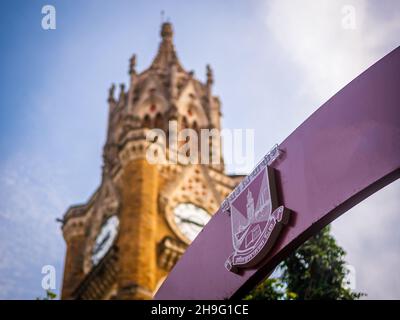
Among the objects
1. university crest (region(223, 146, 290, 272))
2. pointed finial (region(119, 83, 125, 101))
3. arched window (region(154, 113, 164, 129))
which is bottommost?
university crest (region(223, 146, 290, 272))

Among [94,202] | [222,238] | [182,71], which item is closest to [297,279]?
[222,238]

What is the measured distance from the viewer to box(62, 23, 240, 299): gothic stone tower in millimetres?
32469

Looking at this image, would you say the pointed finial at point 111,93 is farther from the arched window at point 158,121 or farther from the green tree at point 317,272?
the green tree at point 317,272

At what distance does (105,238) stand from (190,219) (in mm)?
4492

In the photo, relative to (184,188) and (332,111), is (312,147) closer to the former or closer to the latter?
(332,111)

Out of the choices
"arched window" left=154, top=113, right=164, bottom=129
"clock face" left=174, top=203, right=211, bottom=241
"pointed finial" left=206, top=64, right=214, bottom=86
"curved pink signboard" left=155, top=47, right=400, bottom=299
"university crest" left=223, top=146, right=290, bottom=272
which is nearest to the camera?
"curved pink signboard" left=155, top=47, right=400, bottom=299

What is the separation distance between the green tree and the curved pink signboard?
25.7 ft

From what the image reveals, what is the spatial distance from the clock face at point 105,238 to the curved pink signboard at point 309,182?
25.1 m

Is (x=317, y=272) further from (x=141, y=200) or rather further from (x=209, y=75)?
(x=209, y=75)

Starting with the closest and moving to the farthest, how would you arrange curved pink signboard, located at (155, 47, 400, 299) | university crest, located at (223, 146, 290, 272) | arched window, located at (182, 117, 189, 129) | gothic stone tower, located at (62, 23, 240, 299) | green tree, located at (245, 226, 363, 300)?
curved pink signboard, located at (155, 47, 400, 299) → university crest, located at (223, 146, 290, 272) → green tree, located at (245, 226, 363, 300) → gothic stone tower, located at (62, 23, 240, 299) → arched window, located at (182, 117, 189, 129)

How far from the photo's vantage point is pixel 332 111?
8656mm

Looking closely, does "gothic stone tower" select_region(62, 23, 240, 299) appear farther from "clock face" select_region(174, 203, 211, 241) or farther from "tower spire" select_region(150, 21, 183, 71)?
"tower spire" select_region(150, 21, 183, 71)

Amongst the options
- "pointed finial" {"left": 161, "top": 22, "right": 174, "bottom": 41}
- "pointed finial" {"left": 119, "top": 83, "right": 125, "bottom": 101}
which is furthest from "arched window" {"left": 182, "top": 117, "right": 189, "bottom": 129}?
"pointed finial" {"left": 161, "top": 22, "right": 174, "bottom": 41}

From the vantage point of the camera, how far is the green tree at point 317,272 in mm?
17984
